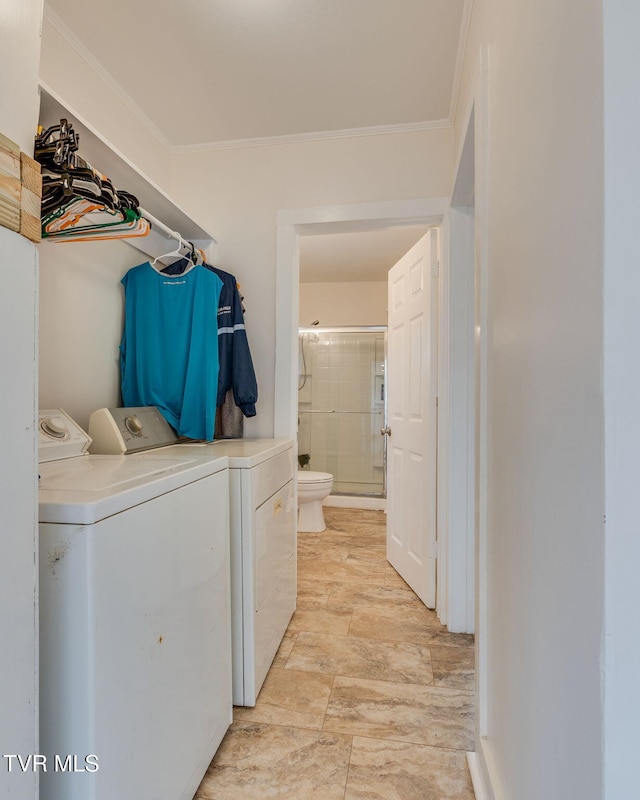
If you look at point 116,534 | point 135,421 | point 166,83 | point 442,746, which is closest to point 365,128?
→ point 166,83

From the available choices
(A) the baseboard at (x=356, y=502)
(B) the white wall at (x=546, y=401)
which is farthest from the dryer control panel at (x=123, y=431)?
(A) the baseboard at (x=356, y=502)

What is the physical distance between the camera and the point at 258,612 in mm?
1578

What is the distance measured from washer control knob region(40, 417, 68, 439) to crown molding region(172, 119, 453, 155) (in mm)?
1763

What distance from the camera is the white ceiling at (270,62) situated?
5.14 ft

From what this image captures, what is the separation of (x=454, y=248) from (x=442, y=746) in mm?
1975

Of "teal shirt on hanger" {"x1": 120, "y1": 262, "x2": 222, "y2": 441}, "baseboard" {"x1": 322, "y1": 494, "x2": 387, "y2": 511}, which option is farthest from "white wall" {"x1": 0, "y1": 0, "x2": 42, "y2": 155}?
"baseboard" {"x1": 322, "y1": 494, "x2": 387, "y2": 511}

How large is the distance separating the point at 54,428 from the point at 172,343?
69cm

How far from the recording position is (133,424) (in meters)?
1.70

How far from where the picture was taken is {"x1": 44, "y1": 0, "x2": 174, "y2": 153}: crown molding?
160 cm

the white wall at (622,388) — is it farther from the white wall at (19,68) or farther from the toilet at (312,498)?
the toilet at (312,498)

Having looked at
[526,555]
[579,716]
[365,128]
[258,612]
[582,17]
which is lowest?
[258,612]

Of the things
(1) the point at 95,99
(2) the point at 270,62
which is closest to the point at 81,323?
(1) the point at 95,99

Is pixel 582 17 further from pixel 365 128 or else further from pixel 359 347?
pixel 359 347

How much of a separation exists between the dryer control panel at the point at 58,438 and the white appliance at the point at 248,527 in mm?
137
